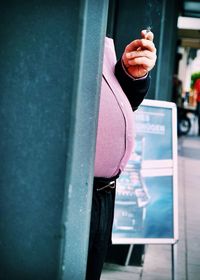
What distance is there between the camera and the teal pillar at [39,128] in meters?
1.24

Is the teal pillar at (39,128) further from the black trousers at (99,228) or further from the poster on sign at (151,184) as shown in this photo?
the poster on sign at (151,184)

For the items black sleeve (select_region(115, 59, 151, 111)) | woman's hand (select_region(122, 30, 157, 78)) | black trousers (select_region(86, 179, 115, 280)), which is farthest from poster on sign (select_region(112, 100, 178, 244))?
woman's hand (select_region(122, 30, 157, 78))

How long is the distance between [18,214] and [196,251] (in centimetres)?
391

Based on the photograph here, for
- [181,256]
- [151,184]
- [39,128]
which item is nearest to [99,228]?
[39,128]

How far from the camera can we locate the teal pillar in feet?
4.06

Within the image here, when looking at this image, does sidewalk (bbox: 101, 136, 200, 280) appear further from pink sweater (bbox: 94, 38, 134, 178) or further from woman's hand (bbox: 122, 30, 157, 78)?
woman's hand (bbox: 122, 30, 157, 78)

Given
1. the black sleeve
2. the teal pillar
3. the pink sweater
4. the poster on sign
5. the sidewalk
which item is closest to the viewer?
the teal pillar

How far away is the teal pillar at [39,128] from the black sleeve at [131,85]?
A: 2.27 ft

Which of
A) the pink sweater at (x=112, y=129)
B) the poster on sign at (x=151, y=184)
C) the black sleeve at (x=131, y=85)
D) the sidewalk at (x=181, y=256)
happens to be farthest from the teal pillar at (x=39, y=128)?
the sidewalk at (x=181, y=256)

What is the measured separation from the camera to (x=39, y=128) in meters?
1.25

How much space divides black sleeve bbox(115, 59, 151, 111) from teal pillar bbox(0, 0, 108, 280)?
69cm

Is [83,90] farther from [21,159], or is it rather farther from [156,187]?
[156,187]

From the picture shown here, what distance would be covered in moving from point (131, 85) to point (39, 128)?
789mm

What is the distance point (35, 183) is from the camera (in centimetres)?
126
